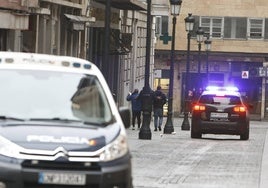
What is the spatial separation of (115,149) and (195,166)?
807 cm

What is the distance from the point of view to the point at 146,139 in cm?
2533

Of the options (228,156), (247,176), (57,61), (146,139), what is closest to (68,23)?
(146,139)

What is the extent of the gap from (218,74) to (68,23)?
131ft

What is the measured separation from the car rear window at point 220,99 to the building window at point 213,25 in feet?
141

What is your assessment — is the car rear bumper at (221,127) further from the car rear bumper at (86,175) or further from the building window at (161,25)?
the building window at (161,25)

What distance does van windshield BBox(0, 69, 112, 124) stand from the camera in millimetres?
8742

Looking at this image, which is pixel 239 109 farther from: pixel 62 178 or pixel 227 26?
pixel 227 26

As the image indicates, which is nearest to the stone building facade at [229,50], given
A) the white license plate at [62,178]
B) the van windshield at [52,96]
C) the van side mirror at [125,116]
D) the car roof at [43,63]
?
the car roof at [43,63]

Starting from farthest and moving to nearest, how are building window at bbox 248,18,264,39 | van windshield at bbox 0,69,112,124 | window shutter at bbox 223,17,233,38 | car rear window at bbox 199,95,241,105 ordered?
window shutter at bbox 223,17,233,38 → building window at bbox 248,18,264,39 → car rear window at bbox 199,95,241,105 → van windshield at bbox 0,69,112,124

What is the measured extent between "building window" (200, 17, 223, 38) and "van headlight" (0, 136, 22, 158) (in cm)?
6291

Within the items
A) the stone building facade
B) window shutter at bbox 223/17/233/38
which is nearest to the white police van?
the stone building facade

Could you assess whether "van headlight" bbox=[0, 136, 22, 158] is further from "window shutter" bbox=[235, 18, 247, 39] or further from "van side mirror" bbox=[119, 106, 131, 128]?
"window shutter" bbox=[235, 18, 247, 39]

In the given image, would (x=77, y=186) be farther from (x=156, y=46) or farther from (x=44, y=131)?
(x=156, y=46)

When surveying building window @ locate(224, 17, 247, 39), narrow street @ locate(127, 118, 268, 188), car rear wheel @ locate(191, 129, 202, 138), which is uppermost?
building window @ locate(224, 17, 247, 39)
